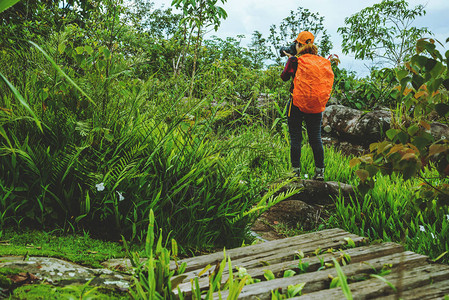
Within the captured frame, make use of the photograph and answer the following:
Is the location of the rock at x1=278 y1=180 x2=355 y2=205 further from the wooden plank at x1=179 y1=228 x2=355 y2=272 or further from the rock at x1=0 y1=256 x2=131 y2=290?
the rock at x1=0 y1=256 x2=131 y2=290

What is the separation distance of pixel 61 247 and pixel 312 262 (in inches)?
54.9

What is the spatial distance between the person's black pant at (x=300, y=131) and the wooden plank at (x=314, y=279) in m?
2.42

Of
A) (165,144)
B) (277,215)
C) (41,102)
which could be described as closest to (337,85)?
(277,215)

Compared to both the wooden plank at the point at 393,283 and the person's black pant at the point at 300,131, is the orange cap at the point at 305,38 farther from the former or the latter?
the wooden plank at the point at 393,283

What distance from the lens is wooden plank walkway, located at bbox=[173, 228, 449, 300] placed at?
1478mm

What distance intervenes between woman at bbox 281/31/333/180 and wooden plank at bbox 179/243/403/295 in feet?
6.82

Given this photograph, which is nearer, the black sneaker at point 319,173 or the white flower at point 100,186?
the white flower at point 100,186

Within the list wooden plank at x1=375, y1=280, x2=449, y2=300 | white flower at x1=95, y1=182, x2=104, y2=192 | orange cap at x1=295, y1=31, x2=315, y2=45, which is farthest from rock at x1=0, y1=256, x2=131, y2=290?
orange cap at x1=295, y1=31, x2=315, y2=45

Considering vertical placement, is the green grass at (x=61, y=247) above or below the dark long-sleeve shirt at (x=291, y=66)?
below

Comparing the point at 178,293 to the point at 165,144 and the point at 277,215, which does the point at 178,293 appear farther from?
the point at 277,215

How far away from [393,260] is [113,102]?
2.15m

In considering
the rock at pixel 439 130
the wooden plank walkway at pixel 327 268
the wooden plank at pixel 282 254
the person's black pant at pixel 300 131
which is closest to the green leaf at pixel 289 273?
the wooden plank walkway at pixel 327 268

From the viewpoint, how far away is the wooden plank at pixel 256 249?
1.84m

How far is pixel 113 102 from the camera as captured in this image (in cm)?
254
